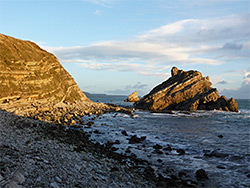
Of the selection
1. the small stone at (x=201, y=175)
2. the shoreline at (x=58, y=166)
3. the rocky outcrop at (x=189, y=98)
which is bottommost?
the small stone at (x=201, y=175)

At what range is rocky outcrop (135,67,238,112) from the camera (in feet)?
203

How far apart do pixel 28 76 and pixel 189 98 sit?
163 ft

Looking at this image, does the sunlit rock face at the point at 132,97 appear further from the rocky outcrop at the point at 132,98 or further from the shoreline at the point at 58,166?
the shoreline at the point at 58,166

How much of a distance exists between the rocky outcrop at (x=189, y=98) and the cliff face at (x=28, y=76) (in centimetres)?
2670

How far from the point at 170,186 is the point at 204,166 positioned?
4.91 m

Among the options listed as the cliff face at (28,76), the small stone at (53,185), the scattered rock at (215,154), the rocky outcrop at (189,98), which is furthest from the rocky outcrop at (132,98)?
the small stone at (53,185)

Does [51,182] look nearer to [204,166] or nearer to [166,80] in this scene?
[204,166]

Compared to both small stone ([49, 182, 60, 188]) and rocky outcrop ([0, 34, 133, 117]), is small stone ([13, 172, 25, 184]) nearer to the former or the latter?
small stone ([49, 182, 60, 188])

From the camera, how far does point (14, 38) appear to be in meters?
45.4

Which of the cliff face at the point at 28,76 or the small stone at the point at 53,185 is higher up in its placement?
the cliff face at the point at 28,76

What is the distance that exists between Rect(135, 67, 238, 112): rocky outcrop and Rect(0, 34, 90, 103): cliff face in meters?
26.7

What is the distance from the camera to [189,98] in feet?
215

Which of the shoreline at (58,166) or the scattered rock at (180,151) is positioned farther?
the scattered rock at (180,151)

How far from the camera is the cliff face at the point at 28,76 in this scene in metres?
33.3
